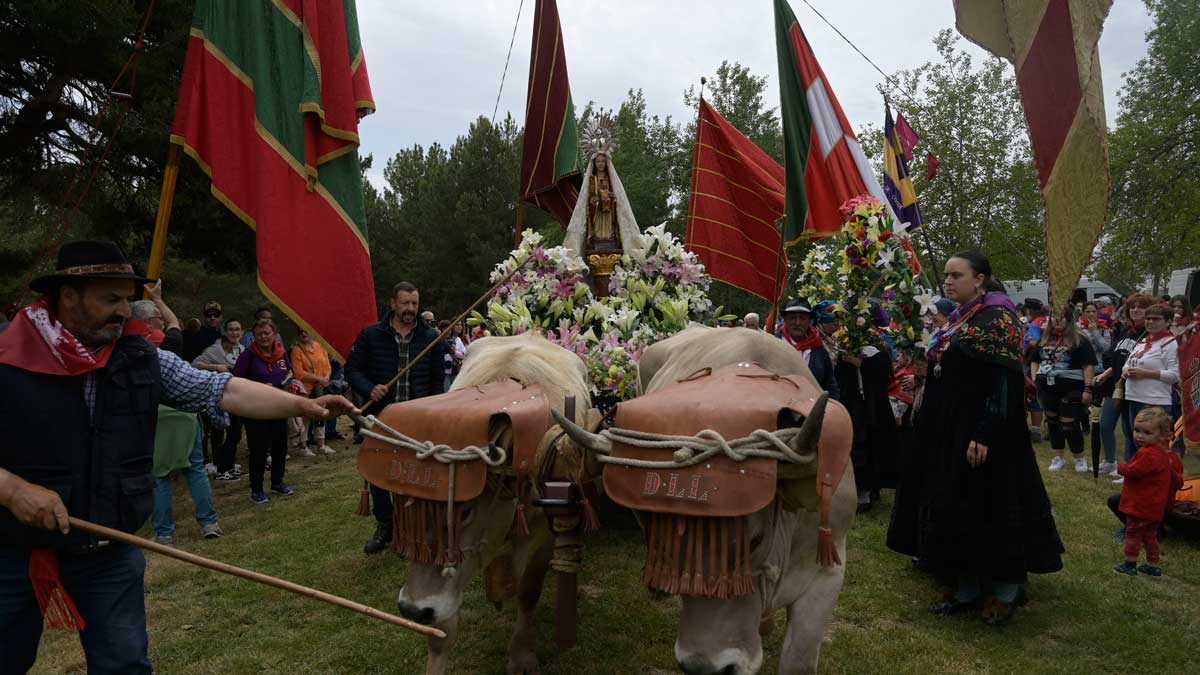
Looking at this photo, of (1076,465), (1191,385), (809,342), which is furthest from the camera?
(1076,465)

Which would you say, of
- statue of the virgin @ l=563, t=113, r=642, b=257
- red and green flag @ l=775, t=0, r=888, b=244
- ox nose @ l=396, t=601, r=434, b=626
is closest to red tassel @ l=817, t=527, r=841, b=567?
ox nose @ l=396, t=601, r=434, b=626

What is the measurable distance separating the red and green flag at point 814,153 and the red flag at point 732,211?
98 centimetres

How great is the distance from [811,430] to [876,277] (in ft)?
13.7

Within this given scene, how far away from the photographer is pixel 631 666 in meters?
4.29

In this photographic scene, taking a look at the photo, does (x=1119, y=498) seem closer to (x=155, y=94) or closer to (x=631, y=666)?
(x=631, y=666)

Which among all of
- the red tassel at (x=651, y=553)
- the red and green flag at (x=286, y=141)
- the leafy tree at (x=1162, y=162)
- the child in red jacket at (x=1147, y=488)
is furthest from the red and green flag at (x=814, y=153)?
the leafy tree at (x=1162, y=162)

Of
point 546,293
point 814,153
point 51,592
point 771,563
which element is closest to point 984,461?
point 771,563

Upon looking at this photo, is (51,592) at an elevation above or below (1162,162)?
below

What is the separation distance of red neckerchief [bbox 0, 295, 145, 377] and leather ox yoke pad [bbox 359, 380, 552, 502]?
3.68 feet

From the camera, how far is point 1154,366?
7.55 metres

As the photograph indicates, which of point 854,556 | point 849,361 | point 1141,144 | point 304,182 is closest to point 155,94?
point 304,182

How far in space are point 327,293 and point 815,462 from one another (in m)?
3.44

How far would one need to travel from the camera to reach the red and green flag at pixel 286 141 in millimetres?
4715

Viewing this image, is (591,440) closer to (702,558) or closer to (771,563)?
(702,558)
